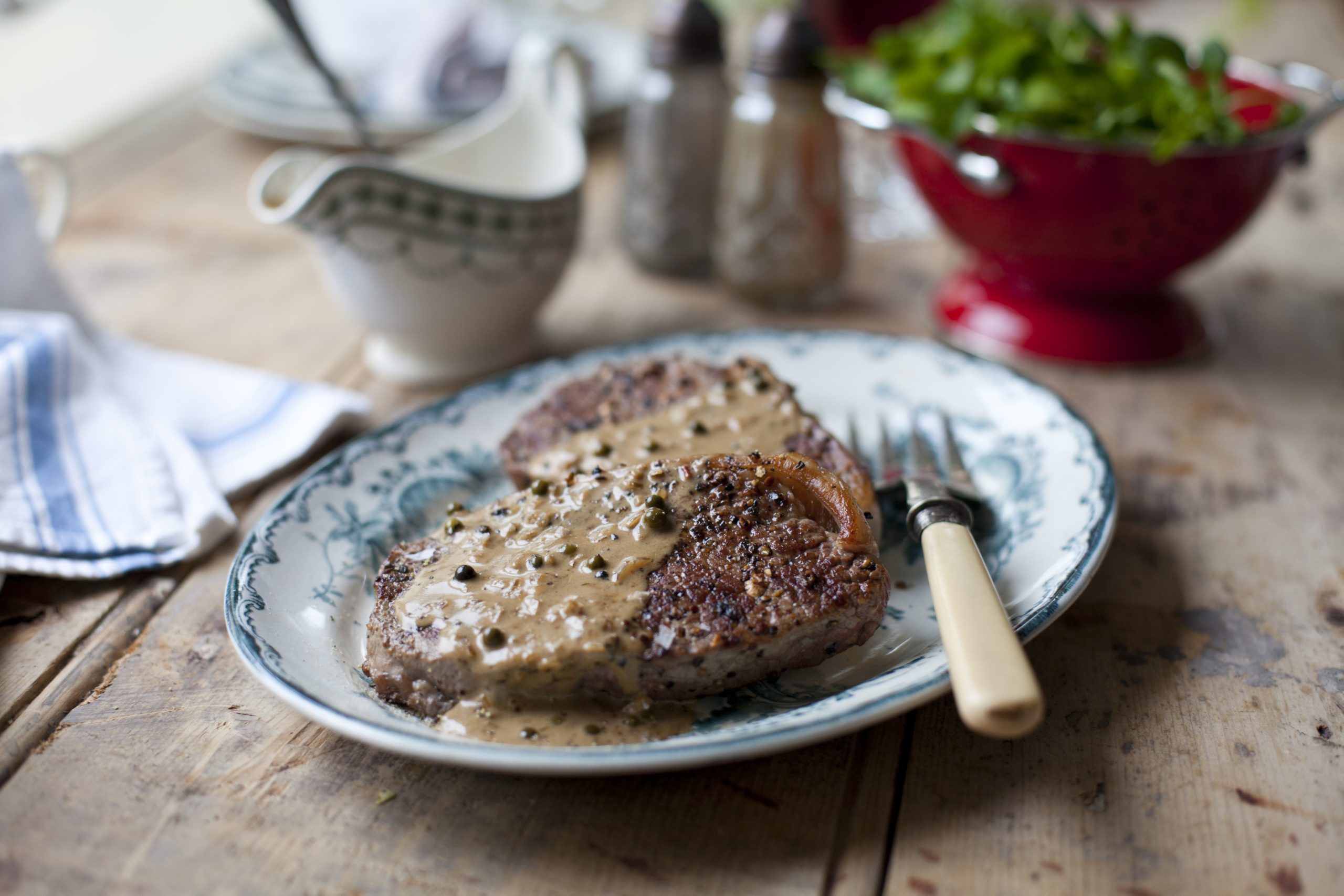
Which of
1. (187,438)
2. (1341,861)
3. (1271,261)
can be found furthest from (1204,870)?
(1271,261)

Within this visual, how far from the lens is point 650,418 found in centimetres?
181

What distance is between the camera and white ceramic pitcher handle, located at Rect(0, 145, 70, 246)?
2.35 metres

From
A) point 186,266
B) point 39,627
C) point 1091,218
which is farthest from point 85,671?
point 1091,218

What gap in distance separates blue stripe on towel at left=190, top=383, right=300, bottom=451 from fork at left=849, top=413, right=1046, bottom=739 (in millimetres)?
1222

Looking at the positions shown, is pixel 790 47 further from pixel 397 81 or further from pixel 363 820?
pixel 363 820

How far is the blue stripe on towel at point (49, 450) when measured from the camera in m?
1.74

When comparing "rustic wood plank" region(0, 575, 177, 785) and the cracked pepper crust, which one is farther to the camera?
the cracked pepper crust

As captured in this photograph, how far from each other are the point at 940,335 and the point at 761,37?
2.63 ft

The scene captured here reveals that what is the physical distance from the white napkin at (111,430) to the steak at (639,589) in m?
0.59

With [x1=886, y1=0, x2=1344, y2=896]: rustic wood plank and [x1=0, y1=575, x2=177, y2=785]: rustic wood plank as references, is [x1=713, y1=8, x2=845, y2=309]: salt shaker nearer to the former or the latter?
[x1=886, y1=0, x2=1344, y2=896]: rustic wood plank

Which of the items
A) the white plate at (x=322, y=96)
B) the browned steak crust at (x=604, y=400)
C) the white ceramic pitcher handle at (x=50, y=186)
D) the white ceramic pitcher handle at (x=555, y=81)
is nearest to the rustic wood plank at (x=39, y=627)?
the browned steak crust at (x=604, y=400)

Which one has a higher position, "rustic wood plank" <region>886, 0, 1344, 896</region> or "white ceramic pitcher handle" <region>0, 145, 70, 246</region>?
"white ceramic pitcher handle" <region>0, 145, 70, 246</region>

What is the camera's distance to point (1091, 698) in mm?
1423

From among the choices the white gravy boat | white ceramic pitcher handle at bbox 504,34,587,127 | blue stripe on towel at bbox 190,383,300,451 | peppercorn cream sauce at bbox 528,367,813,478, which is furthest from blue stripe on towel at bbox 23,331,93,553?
white ceramic pitcher handle at bbox 504,34,587,127
